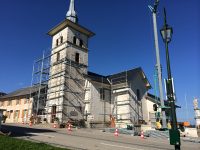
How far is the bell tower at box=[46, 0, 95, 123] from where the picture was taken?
3112 cm

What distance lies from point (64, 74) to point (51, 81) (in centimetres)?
399

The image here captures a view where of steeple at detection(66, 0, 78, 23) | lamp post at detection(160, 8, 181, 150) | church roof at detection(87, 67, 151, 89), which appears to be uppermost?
steeple at detection(66, 0, 78, 23)

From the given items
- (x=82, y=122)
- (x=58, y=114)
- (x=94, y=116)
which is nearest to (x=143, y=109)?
(x=94, y=116)

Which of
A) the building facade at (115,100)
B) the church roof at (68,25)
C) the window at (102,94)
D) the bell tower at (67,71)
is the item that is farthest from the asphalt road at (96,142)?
the church roof at (68,25)

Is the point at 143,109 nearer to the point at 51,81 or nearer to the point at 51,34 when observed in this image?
the point at 51,81

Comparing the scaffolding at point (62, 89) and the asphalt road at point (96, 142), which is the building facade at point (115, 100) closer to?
the scaffolding at point (62, 89)

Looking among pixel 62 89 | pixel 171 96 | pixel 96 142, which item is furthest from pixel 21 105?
pixel 171 96

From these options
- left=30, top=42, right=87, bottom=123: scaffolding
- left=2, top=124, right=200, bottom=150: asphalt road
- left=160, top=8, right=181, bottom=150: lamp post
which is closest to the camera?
left=160, top=8, right=181, bottom=150: lamp post

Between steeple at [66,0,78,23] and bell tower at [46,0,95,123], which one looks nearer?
bell tower at [46,0,95,123]

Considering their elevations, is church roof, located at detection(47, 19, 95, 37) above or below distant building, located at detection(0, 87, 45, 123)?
above

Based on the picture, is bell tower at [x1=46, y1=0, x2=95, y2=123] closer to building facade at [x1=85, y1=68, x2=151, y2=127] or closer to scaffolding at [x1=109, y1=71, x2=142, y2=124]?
building facade at [x1=85, y1=68, x2=151, y2=127]

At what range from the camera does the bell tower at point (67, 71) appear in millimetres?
31125

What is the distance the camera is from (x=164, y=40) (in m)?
7.33

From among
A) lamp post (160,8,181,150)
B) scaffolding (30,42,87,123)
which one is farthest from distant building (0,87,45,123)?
lamp post (160,8,181,150)
